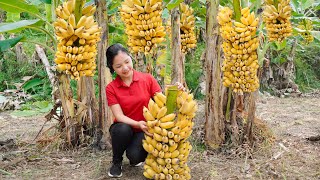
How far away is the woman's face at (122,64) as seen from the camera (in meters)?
2.55

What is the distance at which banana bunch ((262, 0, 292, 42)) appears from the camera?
2930 millimetres

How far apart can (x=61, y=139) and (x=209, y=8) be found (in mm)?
1666

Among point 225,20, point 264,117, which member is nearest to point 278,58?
point 264,117

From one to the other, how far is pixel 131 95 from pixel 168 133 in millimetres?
522

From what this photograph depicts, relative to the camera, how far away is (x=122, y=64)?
2.56 m

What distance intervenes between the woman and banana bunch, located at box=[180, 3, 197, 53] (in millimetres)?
876

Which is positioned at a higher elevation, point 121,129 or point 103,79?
point 103,79

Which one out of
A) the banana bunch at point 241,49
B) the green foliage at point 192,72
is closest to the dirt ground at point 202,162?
the banana bunch at point 241,49

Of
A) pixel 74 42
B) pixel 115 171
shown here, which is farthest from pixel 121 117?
pixel 74 42

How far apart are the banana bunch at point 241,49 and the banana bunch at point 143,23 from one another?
561 mm

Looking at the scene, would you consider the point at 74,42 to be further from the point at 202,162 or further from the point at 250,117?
the point at 250,117

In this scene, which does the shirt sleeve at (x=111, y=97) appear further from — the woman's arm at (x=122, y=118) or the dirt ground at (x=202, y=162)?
the dirt ground at (x=202, y=162)

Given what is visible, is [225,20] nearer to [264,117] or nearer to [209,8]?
[209,8]

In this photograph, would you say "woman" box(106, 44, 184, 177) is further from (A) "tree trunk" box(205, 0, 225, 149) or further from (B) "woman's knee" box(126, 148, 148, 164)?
(A) "tree trunk" box(205, 0, 225, 149)
